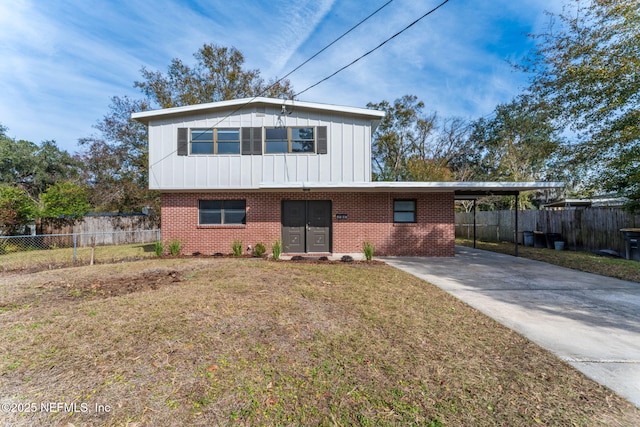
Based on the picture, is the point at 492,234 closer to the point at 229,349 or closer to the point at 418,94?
the point at 418,94

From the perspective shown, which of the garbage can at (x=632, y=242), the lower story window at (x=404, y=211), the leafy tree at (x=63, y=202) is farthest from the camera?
the leafy tree at (x=63, y=202)

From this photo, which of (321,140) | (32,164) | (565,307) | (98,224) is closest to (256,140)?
(321,140)

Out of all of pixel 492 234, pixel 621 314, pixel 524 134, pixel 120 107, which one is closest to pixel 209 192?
pixel 621 314

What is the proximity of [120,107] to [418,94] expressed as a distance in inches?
921

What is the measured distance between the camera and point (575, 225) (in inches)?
488

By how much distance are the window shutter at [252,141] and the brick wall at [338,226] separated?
63.1 inches

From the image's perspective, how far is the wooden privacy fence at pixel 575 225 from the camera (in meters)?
10.8

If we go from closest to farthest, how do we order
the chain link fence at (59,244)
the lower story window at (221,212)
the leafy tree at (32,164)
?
1. the chain link fence at (59,244)
2. the lower story window at (221,212)
3. the leafy tree at (32,164)

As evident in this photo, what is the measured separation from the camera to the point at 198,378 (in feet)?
8.20

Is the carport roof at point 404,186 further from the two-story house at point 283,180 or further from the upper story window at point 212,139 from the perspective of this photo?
the upper story window at point 212,139

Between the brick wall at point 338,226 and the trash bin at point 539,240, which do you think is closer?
the brick wall at point 338,226

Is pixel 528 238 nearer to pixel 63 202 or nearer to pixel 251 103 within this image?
pixel 251 103

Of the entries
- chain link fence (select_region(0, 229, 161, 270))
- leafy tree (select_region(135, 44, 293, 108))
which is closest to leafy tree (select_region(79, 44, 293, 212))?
leafy tree (select_region(135, 44, 293, 108))

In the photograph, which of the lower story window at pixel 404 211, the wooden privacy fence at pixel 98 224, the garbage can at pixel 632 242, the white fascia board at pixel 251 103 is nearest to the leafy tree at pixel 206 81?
the wooden privacy fence at pixel 98 224
